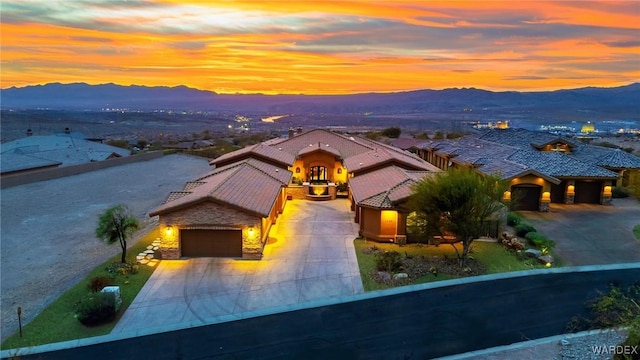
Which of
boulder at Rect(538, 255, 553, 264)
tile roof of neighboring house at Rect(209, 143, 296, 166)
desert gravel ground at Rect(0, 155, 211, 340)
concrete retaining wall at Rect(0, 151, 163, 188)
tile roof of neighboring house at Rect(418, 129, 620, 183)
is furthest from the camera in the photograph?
concrete retaining wall at Rect(0, 151, 163, 188)

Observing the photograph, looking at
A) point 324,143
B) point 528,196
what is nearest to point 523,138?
point 528,196

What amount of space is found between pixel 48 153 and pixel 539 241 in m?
51.4

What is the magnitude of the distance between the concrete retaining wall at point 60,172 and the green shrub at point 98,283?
92.9 ft

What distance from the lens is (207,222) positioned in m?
19.7

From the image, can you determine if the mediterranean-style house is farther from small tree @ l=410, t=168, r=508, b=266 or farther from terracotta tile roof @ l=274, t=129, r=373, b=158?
terracotta tile roof @ l=274, t=129, r=373, b=158

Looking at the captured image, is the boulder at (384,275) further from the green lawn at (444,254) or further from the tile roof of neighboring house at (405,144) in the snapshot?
the tile roof of neighboring house at (405,144)

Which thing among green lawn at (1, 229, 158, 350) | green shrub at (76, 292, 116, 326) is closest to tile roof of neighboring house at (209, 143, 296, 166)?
green lawn at (1, 229, 158, 350)

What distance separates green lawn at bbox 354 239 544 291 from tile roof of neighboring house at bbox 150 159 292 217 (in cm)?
493

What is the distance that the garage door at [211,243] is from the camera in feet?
66.3

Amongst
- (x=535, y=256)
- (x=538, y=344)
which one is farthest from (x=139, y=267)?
(x=535, y=256)

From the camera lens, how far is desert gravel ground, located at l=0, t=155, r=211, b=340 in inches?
672

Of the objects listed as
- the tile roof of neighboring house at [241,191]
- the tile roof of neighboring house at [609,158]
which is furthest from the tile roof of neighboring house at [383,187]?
the tile roof of neighboring house at [609,158]

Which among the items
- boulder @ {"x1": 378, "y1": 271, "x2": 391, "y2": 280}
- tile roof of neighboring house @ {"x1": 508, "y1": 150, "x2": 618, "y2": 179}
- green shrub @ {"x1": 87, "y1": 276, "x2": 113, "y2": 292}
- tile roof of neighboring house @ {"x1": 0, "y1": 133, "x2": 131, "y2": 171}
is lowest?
boulder @ {"x1": 378, "y1": 271, "x2": 391, "y2": 280}

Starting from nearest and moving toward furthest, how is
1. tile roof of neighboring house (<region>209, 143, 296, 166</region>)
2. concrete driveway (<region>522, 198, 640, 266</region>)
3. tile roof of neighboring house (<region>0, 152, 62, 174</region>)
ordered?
1. concrete driveway (<region>522, 198, 640, 266</region>)
2. tile roof of neighboring house (<region>209, 143, 296, 166</region>)
3. tile roof of neighboring house (<region>0, 152, 62, 174</region>)
